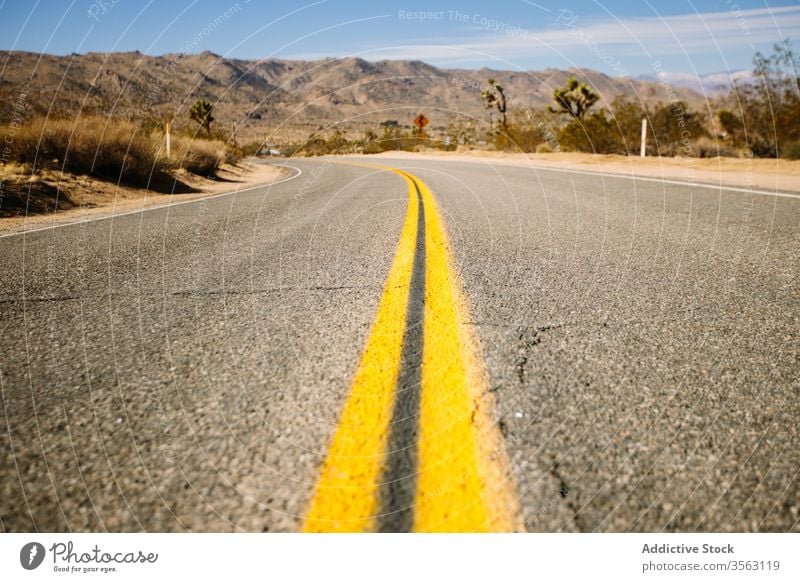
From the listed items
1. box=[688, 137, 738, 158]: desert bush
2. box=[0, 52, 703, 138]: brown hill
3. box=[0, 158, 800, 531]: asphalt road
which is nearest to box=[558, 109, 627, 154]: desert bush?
box=[0, 52, 703, 138]: brown hill

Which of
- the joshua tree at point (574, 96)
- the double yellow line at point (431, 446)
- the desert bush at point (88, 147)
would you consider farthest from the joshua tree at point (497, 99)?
the double yellow line at point (431, 446)

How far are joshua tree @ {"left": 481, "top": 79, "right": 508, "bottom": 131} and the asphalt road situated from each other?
79.6 ft

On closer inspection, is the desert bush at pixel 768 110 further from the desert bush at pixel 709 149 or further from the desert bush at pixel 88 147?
the desert bush at pixel 88 147

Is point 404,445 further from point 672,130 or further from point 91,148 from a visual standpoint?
point 672,130

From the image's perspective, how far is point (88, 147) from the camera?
36.7 ft

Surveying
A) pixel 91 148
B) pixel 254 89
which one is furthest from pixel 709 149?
pixel 254 89

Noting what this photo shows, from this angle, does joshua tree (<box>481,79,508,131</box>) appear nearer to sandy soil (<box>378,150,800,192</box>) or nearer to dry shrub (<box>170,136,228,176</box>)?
sandy soil (<box>378,150,800,192</box>)

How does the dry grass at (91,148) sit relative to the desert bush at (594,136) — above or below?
below

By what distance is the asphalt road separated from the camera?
1065mm

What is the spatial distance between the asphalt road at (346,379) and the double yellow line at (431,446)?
4 centimetres

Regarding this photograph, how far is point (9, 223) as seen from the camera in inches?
253

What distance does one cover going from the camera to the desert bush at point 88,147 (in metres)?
10.7
